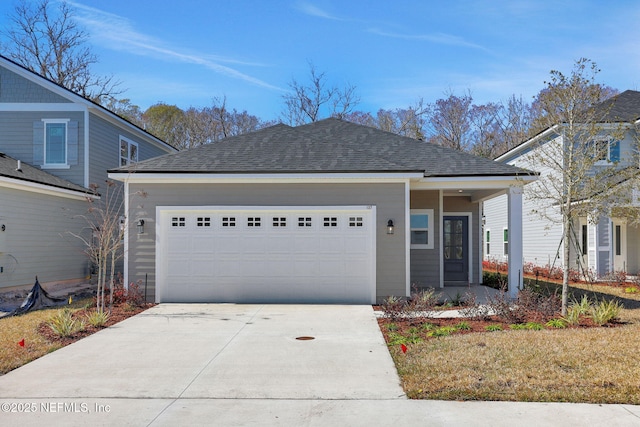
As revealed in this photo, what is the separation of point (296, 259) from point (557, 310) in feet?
18.3

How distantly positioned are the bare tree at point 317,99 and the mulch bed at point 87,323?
25.2 m

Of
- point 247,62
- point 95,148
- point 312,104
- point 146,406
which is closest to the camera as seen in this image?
point 146,406

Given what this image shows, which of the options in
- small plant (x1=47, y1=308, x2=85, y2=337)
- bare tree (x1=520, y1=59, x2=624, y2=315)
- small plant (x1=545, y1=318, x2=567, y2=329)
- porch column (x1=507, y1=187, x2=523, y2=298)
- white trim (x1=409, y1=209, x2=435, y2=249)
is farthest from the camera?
white trim (x1=409, y1=209, x2=435, y2=249)

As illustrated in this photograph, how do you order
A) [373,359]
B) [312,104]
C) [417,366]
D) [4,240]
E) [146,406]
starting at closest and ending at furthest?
[146,406], [417,366], [373,359], [4,240], [312,104]

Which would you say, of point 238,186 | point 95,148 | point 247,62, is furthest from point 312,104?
point 238,186

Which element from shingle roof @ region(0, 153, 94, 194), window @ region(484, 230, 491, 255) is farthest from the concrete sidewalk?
window @ region(484, 230, 491, 255)

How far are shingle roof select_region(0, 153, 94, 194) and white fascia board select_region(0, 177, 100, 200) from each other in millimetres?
80

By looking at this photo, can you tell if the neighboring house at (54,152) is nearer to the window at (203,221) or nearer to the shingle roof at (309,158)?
the shingle roof at (309,158)

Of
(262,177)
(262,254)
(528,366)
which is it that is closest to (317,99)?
(262,177)

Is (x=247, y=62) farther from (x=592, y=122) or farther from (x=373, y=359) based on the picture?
(x=373, y=359)

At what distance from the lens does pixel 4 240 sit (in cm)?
1291

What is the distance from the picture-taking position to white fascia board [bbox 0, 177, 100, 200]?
12763 millimetres

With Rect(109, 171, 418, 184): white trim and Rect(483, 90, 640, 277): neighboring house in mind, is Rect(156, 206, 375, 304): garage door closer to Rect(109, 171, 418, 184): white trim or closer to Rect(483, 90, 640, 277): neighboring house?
Rect(109, 171, 418, 184): white trim

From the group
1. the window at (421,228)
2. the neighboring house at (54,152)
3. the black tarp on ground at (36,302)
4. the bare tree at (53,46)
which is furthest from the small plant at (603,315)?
the bare tree at (53,46)
